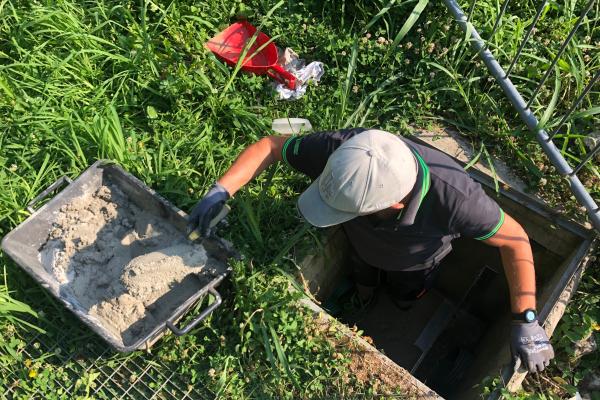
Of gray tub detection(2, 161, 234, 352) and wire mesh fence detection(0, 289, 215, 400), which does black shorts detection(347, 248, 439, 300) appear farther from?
wire mesh fence detection(0, 289, 215, 400)

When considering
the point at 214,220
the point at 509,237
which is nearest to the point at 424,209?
the point at 509,237

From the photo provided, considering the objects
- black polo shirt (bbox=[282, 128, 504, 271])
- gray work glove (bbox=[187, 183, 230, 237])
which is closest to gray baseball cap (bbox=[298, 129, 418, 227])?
black polo shirt (bbox=[282, 128, 504, 271])

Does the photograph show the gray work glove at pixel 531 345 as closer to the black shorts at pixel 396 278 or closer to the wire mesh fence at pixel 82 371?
the black shorts at pixel 396 278

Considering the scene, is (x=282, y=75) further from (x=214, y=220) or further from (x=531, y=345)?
(x=531, y=345)

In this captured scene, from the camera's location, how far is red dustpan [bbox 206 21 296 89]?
10.2 feet

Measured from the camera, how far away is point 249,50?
325 centimetres

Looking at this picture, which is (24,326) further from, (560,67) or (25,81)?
(560,67)

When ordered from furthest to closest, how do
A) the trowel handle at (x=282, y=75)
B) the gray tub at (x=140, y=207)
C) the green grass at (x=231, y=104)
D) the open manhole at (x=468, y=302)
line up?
the trowel handle at (x=282, y=75) < the open manhole at (x=468, y=302) < the green grass at (x=231, y=104) < the gray tub at (x=140, y=207)

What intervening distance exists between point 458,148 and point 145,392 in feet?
7.17

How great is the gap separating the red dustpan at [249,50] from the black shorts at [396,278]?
3.98 feet

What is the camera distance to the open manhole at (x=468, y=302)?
260 cm

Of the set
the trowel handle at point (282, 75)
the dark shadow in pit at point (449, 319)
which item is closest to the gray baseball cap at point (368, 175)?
the trowel handle at point (282, 75)

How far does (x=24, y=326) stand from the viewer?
8.38 feet

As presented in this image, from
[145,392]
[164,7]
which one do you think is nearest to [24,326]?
[145,392]
